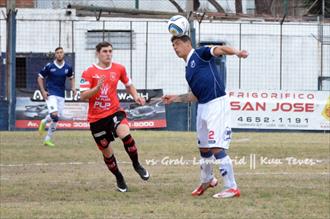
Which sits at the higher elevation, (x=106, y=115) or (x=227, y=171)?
(x=106, y=115)

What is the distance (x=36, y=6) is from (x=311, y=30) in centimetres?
1153

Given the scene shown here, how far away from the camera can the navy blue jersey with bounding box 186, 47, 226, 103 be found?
10828 mm

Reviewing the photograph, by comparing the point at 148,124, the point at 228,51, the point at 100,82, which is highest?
the point at 228,51

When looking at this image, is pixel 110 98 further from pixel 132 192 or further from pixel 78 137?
pixel 78 137

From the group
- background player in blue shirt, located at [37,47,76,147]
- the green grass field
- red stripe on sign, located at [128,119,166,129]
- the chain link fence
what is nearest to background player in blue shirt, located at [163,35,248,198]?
the green grass field

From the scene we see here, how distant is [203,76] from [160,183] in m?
2.27

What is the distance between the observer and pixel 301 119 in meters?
28.4

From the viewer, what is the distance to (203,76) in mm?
10820

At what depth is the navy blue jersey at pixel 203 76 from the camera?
10828 millimetres

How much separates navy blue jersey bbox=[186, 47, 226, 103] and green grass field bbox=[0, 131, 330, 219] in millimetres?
1310

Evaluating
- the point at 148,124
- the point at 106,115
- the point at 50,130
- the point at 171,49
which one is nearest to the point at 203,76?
the point at 106,115

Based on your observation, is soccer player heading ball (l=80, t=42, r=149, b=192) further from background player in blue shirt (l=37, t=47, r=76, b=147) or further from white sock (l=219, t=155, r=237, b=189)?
background player in blue shirt (l=37, t=47, r=76, b=147)

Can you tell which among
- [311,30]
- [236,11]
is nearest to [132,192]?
[311,30]

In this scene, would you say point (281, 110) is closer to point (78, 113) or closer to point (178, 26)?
point (78, 113)
